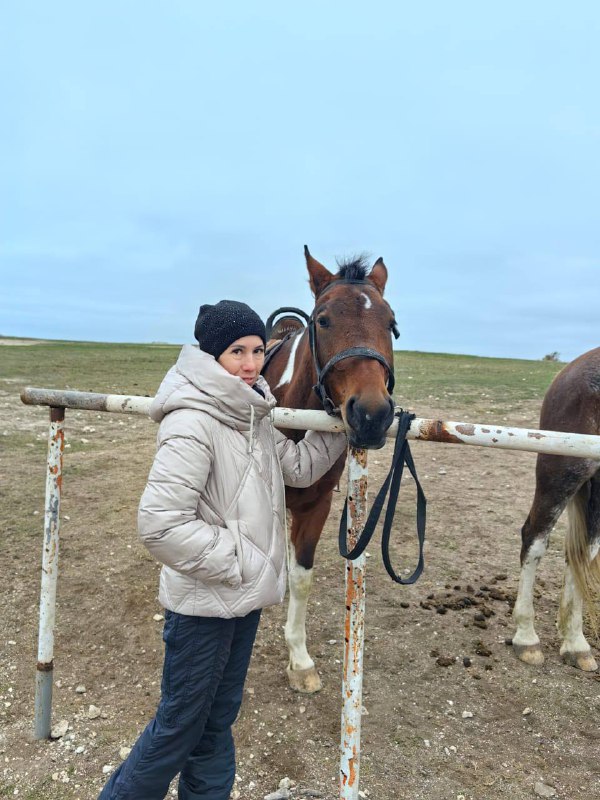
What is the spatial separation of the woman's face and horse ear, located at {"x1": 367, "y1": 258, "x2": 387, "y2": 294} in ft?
3.75

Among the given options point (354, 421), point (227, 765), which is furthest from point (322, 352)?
point (227, 765)

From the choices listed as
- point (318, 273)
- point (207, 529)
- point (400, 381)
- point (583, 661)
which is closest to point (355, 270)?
point (318, 273)

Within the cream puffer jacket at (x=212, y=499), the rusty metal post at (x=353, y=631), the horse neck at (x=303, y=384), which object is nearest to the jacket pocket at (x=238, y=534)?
the cream puffer jacket at (x=212, y=499)

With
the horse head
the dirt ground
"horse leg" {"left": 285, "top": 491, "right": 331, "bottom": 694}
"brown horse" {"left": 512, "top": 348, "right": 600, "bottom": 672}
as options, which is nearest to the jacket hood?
the horse head

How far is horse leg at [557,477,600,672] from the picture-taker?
3848mm

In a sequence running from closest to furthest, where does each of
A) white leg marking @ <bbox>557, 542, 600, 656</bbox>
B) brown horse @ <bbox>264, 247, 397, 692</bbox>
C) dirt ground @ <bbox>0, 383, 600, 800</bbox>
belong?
brown horse @ <bbox>264, 247, 397, 692</bbox> < dirt ground @ <bbox>0, 383, 600, 800</bbox> < white leg marking @ <bbox>557, 542, 600, 656</bbox>

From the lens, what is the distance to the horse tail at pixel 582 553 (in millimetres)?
3873

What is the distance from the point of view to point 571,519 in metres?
3.97

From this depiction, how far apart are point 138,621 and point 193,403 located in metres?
2.79

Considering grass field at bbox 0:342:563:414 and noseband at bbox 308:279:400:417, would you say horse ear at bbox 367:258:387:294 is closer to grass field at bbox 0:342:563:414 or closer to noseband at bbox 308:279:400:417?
noseband at bbox 308:279:400:417

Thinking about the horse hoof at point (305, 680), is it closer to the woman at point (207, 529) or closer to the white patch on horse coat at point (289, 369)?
the woman at point (207, 529)

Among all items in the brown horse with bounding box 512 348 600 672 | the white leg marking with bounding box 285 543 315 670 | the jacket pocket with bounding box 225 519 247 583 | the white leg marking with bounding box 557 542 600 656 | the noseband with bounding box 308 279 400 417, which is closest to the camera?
the jacket pocket with bounding box 225 519 247 583

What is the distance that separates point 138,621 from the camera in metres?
4.12

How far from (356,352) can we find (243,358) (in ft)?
1.78
